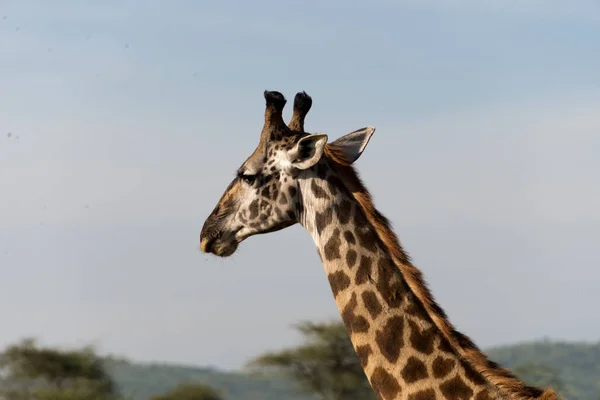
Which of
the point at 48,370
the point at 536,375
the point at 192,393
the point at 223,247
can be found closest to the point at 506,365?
the point at 536,375

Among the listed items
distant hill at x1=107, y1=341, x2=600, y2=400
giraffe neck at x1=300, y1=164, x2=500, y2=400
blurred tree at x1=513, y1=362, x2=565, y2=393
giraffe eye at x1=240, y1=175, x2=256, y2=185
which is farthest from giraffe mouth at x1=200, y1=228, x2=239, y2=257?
distant hill at x1=107, y1=341, x2=600, y2=400

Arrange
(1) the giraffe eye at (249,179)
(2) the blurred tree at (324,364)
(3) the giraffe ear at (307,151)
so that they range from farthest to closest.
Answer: (2) the blurred tree at (324,364)
(1) the giraffe eye at (249,179)
(3) the giraffe ear at (307,151)

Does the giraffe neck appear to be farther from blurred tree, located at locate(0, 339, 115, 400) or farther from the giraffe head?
blurred tree, located at locate(0, 339, 115, 400)

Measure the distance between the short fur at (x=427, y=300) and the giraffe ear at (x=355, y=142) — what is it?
0.09 meters

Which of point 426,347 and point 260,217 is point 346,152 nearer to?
point 260,217

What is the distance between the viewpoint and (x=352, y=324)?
7707mm

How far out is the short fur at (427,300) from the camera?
7020mm

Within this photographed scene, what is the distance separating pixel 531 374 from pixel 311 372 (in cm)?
792

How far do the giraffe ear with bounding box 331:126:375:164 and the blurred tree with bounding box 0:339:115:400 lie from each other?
23.0 m

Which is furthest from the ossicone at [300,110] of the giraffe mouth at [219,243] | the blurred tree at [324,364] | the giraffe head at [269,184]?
the blurred tree at [324,364]

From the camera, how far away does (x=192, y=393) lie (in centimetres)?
3291

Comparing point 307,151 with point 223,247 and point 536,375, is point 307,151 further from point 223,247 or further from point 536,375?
point 536,375

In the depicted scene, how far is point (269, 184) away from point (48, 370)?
77.6 feet

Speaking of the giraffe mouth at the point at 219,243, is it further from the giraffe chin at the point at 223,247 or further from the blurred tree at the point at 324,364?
the blurred tree at the point at 324,364
